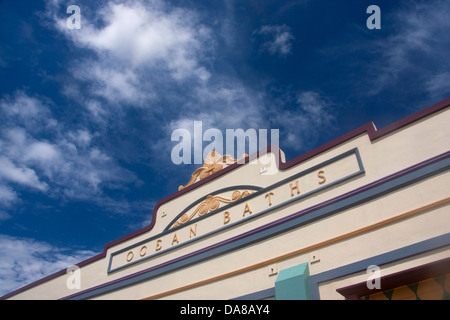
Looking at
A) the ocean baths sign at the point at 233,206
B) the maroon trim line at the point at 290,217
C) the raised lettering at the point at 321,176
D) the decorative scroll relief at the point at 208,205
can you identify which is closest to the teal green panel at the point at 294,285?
the maroon trim line at the point at 290,217

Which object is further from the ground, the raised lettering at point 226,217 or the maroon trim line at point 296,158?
the maroon trim line at point 296,158

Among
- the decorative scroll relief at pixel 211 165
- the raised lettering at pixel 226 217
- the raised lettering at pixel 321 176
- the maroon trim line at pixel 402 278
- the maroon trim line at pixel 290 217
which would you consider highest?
the decorative scroll relief at pixel 211 165

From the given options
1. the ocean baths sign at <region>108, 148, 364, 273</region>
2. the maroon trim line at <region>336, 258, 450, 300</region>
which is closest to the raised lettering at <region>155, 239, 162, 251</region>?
the ocean baths sign at <region>108, 148, 364, 273</region>

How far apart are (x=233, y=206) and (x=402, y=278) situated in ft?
14.1

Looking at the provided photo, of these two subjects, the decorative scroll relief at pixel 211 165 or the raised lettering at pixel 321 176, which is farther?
the decorative scroll relief at pixel 211 165

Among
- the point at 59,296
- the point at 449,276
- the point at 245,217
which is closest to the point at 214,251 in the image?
the point at 245,217

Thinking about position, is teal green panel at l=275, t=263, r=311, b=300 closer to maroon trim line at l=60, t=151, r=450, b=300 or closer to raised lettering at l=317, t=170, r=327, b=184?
maroon trim line at l=60, t=151, r=450, b=300

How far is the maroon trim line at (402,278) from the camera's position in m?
5.32

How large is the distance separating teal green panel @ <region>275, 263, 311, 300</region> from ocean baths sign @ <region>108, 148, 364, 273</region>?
1674mm

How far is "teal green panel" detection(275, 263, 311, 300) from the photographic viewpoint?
6.26 meters

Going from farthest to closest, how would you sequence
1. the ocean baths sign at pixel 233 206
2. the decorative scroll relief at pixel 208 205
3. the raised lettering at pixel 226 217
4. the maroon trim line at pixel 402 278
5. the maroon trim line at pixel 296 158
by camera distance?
the decorative scroll relief at pixel 208 205, the raised lettering at pixel 226 217, the ocean baths sign at pixel 233 206, the maroon trim line at pixel 296 158, the maroon trim line at pixel 402 278

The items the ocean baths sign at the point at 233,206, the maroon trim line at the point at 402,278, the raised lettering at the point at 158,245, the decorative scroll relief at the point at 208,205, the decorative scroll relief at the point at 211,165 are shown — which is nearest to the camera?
the maroon trim line at the point at 402,278

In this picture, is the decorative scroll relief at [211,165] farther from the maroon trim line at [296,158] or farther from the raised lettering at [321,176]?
the raised lettering at [321,176]

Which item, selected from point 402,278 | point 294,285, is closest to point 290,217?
point 294,285
